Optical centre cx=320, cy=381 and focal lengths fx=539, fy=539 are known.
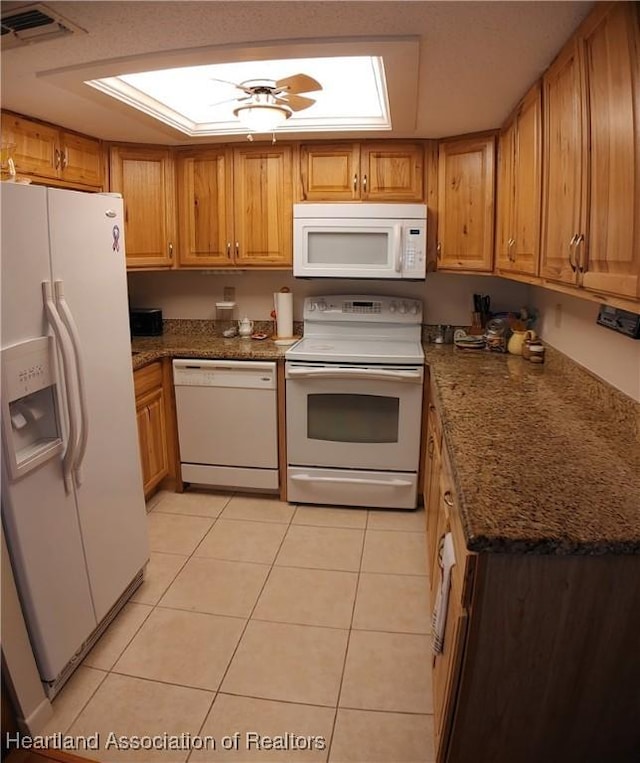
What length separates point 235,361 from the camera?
10.3 feet

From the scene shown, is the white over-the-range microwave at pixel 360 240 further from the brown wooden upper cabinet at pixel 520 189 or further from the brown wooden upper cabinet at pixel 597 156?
the brown wooden upper cabinet at pixel 597 156

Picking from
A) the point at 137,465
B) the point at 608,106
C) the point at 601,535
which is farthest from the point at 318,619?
the point at 608,106

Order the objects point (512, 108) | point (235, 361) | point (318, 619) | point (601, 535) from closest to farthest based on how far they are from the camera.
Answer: point (601, 535)
point (318, 619)
point (512, 108)
point (235, 361)

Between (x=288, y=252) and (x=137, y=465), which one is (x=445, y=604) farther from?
(x=288, y=252)

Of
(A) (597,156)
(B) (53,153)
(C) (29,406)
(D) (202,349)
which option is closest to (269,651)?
(C) (29,406)

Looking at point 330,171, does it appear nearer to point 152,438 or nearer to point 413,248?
point 413,248

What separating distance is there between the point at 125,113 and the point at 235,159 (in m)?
0.80

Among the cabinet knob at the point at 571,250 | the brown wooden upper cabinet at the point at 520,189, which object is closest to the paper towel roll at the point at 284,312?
the brown wooden upper cabinet at the point at 520,189

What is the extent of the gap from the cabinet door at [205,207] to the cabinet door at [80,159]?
47cm

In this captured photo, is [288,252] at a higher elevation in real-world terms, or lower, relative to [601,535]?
higher

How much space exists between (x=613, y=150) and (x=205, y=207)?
97.5 inches

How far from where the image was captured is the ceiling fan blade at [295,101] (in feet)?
7.30

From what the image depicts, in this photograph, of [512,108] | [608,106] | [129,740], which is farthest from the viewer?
[512,108]

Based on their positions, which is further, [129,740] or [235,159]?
[235,159]
